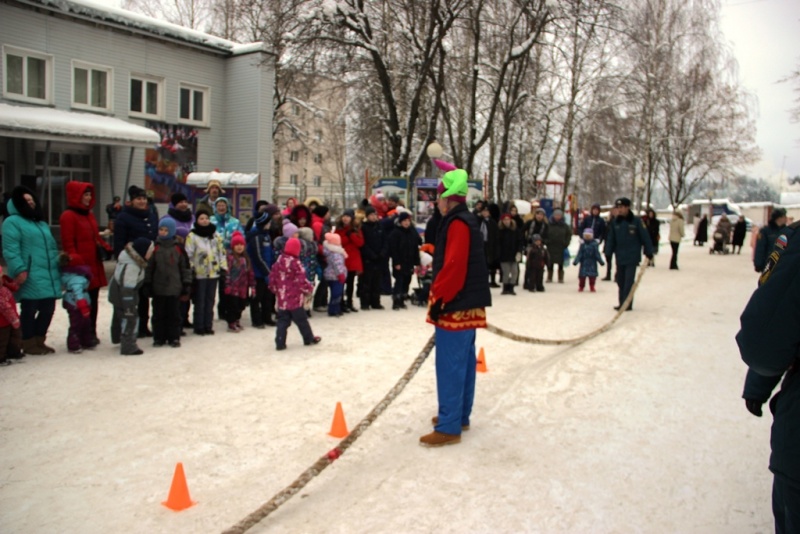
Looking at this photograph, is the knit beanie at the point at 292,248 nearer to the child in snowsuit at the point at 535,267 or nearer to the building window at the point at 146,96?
the child in snowsuit at the point at 535,267

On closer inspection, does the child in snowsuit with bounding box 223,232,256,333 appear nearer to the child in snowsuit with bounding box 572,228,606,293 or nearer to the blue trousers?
the blue trousers

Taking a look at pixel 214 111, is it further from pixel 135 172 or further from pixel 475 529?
pixel 475 529

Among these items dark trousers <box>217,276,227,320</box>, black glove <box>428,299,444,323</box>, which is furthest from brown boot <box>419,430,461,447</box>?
dark trousers <box>217,276,227,320</box>

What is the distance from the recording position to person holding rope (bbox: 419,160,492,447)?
16.7ft

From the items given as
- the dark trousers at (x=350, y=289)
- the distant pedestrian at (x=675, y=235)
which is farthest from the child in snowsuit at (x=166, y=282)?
the distant pedestrian at (x=675, y=235)

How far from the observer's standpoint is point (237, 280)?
9484 millimetres

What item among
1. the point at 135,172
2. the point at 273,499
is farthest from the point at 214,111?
the point at 273,499

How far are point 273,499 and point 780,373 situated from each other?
9.02 feet

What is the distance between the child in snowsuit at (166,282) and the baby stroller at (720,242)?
26.1 metres

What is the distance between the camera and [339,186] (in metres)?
54.8

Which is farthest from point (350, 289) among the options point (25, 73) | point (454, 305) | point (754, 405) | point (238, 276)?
point (25, 73)

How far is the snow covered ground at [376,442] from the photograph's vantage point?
4000mm

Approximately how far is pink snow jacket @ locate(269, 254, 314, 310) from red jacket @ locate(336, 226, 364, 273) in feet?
9.75

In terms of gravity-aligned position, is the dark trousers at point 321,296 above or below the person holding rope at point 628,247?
below
